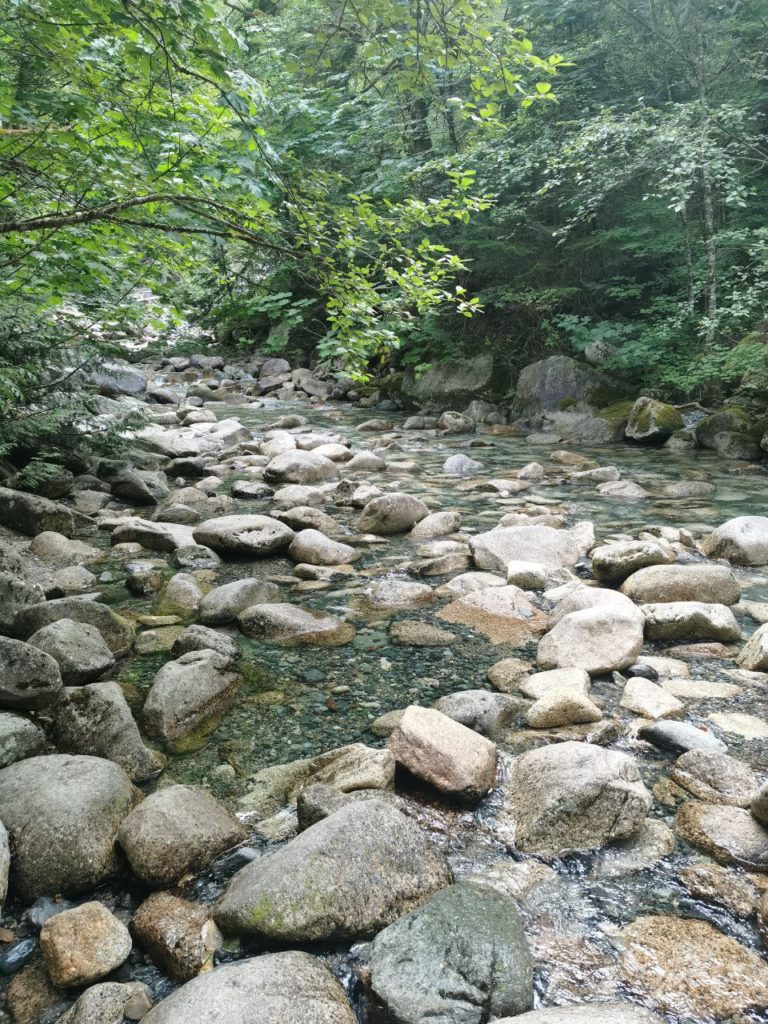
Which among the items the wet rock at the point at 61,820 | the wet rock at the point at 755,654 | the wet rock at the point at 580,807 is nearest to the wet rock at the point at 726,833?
the wet rock at the point at 580,807

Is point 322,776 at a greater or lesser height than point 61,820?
lesser

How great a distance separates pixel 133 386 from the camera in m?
16.8

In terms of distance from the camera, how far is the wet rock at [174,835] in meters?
2.08

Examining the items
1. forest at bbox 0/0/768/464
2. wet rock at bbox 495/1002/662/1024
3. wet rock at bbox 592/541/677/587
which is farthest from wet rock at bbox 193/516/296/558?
wet rock at bbox 495/1002/662/1024

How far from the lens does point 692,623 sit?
3877 millimetres

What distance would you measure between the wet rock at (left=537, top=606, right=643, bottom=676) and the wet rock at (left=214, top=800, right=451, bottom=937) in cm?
168

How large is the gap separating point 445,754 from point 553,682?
3.32 ft

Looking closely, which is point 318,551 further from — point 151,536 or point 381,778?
point 381,778

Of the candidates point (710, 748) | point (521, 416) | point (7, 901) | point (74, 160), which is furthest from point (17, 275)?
point (521, 416)

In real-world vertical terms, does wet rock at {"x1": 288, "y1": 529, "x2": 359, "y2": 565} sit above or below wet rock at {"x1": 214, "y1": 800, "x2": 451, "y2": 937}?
below

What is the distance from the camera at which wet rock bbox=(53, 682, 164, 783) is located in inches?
106

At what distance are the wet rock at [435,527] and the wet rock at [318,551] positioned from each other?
2.73 feet

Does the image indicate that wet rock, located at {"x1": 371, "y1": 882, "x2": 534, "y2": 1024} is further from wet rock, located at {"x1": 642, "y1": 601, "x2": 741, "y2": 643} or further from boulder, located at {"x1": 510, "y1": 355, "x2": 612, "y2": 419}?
boulder, located at {"x1": 510, "y1": 355, "x2": 612, "y2": 419}

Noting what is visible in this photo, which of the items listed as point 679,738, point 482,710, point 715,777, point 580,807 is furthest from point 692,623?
point 580,807
